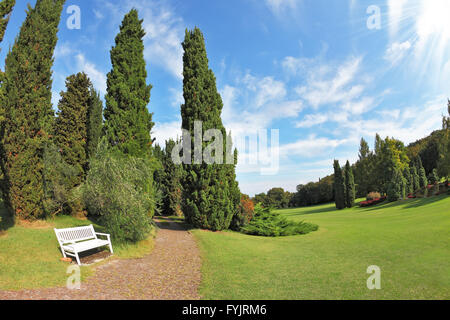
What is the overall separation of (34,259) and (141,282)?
361 cm

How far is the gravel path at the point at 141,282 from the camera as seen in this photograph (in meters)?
4.64

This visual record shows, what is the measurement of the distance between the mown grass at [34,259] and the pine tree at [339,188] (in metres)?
35.8

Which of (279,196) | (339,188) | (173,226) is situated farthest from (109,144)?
(279,196)

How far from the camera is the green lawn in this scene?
16.5 ft

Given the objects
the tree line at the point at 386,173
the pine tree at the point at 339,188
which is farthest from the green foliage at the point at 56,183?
the pine tree at the point at 339,188

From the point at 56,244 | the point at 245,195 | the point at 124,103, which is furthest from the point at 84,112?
the point at 245,195

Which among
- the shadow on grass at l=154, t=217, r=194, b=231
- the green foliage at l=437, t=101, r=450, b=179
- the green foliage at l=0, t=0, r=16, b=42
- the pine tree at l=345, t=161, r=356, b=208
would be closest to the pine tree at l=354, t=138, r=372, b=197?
the pine tree at l=345, t=161, r=356, b=208

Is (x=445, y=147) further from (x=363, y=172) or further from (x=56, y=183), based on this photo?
(x=56, y=183)

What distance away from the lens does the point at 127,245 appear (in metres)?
8.97

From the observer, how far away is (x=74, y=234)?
7961mm

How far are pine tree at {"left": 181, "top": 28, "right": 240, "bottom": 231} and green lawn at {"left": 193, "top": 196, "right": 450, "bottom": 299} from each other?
2998 mm

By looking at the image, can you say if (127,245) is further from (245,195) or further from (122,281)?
(245,195)

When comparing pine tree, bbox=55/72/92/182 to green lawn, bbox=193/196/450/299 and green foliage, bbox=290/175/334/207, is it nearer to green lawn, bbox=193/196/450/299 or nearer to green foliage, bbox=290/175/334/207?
green lawn, bbox=193/196/450/299

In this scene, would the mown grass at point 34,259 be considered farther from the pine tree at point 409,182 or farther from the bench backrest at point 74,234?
the pine tree at point 409,182
